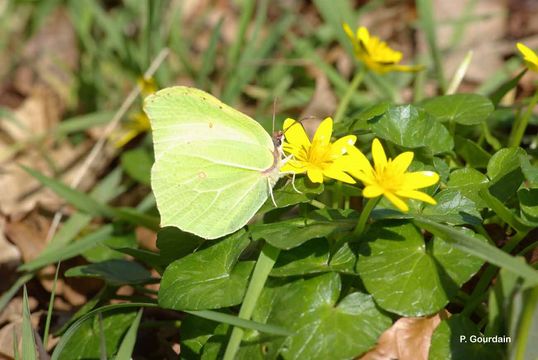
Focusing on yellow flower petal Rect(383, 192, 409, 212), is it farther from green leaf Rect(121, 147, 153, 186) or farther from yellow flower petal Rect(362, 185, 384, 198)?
green leaf Rect(121, 147, 153, 186)

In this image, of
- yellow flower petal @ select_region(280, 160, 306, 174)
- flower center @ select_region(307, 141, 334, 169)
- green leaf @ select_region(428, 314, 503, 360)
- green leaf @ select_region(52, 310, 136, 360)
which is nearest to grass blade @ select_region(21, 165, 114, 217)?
green leaf @ select_region(52, 310, 136, 360)

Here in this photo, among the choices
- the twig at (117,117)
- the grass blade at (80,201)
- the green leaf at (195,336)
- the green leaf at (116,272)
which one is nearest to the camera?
the green leaf at (195,336)

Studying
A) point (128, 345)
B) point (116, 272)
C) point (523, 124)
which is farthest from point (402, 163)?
point (116, 272)

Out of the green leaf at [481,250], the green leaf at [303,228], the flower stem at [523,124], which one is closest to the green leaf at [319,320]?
the green leaf at [303,228]

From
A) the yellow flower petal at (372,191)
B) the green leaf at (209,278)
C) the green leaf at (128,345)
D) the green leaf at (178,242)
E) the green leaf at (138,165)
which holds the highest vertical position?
the yellow flower petal at (372,191)

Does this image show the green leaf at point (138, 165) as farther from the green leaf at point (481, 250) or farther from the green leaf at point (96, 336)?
the green leaf at point (481, 250)

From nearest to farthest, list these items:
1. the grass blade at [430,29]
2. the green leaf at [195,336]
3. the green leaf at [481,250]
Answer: the green leaf at [481,250] < the green leaf at [195,336] < the grass blade at [430,29]
